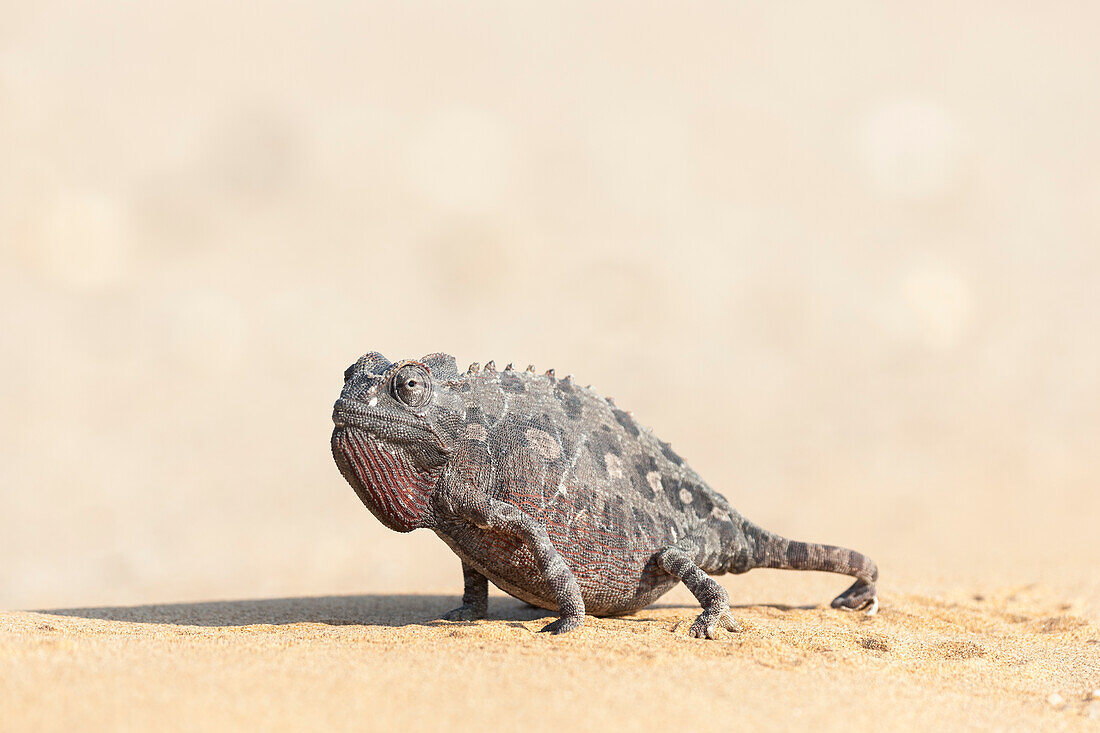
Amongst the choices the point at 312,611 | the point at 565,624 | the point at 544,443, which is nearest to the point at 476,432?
the point at 544,443

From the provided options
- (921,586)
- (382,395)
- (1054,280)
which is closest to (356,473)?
(382,395)

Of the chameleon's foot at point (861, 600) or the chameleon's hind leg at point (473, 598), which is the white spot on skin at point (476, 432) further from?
the chameleon's foot at point (861, 600)

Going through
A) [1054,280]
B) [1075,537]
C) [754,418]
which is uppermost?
[1054,280]

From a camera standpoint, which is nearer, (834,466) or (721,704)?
(721,704)

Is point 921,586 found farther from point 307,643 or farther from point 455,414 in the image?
point 307,643

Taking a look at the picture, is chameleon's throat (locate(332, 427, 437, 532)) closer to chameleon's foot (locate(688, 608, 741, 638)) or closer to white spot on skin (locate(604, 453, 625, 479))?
white spot on skin (locate(604, 453, 625, 479))

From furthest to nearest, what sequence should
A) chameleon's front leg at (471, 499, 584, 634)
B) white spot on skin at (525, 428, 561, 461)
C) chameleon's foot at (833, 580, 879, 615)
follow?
chameleon's foot at (833, 580, 879, 615), white spot on skin at (525, 428, 561, 461), chameleon's front leg at (471, 499, 584, 634)

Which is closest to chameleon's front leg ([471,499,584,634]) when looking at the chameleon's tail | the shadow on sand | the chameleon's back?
the chameleon's back
